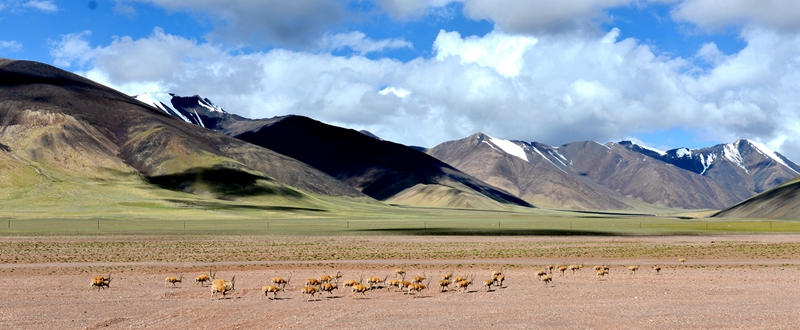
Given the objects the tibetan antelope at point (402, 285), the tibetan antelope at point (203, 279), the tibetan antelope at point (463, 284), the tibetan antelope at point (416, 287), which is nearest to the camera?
the tibetan antelope at point (416, 287)

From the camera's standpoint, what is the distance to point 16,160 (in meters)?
197

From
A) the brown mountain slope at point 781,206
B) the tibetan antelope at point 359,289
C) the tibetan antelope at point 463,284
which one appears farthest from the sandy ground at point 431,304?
the brown mountain slope at point 781,206

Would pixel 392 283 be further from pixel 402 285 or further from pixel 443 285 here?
pixel 443 285

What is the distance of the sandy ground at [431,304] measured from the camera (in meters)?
23.4

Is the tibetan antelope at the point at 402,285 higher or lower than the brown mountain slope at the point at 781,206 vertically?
lower

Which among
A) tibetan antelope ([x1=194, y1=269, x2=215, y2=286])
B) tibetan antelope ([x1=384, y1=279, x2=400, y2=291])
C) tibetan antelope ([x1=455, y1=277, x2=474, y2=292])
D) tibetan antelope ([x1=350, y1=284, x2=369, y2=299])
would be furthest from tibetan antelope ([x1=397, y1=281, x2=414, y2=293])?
tibetan antelope ([x1=194, y1=269, x2=215, y2=286])

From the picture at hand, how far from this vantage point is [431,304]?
27.8 m

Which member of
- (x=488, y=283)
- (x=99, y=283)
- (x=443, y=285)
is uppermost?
(x=488, y=283)

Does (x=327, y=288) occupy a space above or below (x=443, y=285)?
below

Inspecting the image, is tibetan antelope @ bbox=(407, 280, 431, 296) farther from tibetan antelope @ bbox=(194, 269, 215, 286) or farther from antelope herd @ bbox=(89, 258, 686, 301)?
tibetan antelope @ bbox=(194, 269, 215, 286)

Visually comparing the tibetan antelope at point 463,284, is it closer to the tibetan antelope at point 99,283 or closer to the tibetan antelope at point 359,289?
the tibetan antelope at point 359,289

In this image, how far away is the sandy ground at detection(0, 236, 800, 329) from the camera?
76.6 ft

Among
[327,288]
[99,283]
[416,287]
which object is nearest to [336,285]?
[327,288]

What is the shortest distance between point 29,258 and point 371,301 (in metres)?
31.1
